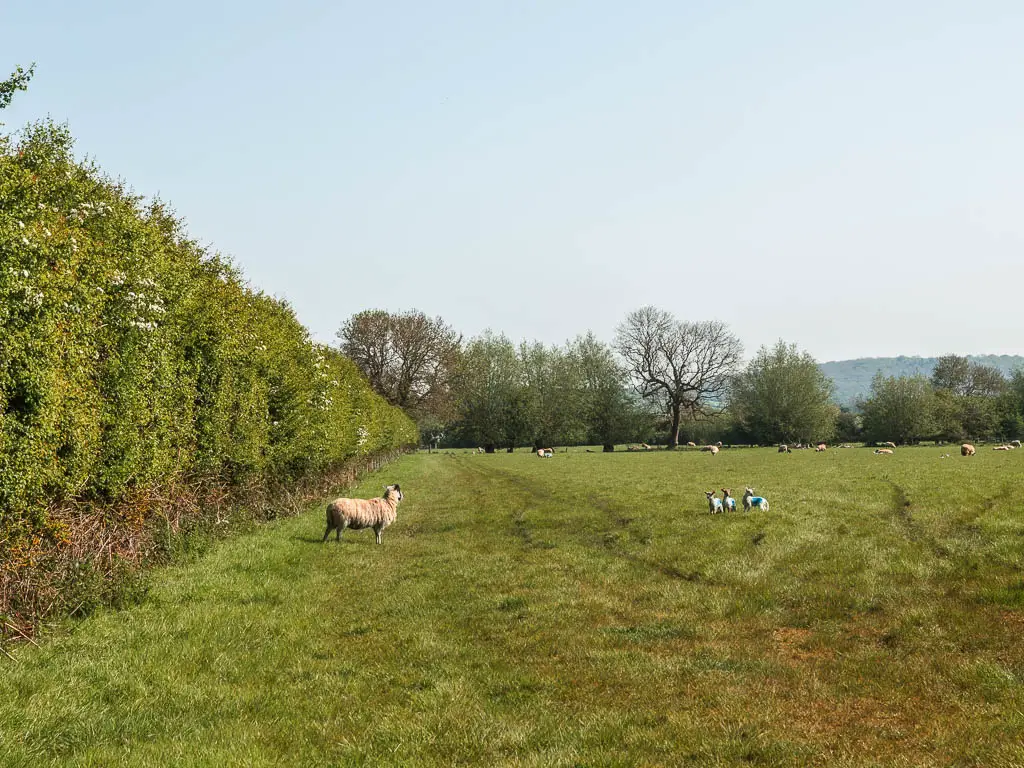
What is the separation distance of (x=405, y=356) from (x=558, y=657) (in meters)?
74.3

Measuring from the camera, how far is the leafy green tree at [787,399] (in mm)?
97688

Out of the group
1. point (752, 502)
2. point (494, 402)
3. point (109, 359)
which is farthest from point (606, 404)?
point (109, 359)

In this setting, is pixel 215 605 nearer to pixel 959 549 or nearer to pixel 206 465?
pixel 206 465

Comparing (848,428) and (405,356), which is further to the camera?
(848,428)

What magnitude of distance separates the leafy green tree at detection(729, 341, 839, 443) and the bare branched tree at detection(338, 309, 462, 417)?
167ft

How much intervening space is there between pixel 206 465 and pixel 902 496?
2649 cm

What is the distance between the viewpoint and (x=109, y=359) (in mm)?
12328

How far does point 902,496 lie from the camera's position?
26.1 metres

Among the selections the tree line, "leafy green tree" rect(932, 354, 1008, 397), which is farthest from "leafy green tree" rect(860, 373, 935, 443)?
"leafy green tree" rect(932, 354, 1008, 397)

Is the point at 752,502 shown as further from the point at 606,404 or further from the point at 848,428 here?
the point at 848,428

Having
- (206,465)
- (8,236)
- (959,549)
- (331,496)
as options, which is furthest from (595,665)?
(331,496)

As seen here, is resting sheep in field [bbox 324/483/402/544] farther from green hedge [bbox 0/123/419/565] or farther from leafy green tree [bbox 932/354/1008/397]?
leafy green tree [bbox 932/354/1008/397]

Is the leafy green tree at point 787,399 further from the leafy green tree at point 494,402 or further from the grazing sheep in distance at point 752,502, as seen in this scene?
the grazing sheep in distance at point 752,502

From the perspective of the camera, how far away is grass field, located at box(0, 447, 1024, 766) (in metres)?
6.72
